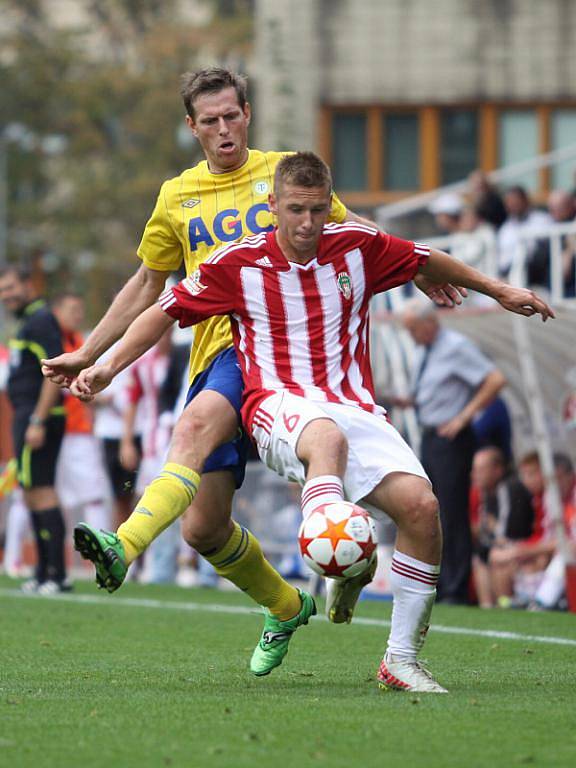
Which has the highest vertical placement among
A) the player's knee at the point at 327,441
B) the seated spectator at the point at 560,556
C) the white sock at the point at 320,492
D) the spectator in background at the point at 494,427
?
the player's knee at the point at 327,441

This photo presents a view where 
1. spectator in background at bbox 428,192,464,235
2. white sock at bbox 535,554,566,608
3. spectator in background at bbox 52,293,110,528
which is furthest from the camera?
spectator in background at bbox 428,192,464,235

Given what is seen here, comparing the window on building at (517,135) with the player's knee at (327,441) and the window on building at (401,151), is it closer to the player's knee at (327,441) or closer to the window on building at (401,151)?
the window on building at (401,151)

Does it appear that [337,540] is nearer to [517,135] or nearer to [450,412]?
[450,412]

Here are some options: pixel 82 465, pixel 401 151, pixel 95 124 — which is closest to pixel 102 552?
pixel 82 465

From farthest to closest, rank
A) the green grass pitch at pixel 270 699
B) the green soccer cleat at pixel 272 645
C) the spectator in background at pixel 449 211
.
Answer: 1. the spectator in background at pixel 449 211
2. the green soccer cleat at pixel 272 645
3. the green grass pitch at pixel 270 699

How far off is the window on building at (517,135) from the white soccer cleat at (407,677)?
2020 cm

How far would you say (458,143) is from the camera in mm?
26375

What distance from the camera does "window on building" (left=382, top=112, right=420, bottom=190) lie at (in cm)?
2638

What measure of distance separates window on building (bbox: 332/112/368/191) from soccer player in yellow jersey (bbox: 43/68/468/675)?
18815mm

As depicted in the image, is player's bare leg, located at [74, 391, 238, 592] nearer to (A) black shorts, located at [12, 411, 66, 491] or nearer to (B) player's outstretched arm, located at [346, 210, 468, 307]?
(B) player's outstretched arm, located at [346, 210, 468, 307]

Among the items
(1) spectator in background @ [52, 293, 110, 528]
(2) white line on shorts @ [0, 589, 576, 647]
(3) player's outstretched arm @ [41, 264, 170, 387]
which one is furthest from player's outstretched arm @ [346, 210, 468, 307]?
(1) spectator in background @ [52, 293, 110, 528]

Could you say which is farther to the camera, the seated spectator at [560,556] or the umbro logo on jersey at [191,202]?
the seated spectator at [560,556]

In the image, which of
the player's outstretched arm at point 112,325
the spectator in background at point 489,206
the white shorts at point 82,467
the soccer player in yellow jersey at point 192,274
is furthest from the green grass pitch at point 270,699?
the spectator in background at point 489,206

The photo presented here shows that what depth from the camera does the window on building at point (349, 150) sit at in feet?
86.1
